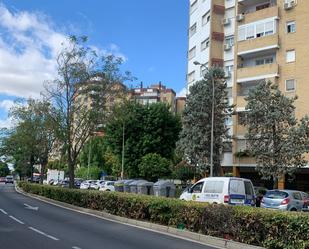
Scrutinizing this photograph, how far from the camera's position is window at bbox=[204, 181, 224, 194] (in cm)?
2247

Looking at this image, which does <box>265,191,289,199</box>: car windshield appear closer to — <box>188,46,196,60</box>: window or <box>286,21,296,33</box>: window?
<box>286,21,296,33</box>: window

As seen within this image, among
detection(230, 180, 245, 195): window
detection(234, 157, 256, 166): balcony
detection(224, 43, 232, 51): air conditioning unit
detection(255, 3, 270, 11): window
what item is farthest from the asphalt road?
detection(255, 3, 270, 11): window

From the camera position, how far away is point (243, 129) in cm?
4912

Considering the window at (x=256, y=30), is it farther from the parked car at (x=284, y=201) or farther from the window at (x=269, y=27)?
the parked car at (x=284, y=201)

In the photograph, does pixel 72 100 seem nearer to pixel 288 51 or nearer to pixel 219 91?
pixel 219 91

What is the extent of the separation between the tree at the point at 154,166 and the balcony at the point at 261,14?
52.8 ft

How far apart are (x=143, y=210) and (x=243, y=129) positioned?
31.0 m

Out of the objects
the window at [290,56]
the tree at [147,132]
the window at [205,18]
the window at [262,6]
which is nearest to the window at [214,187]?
the window at [290,56]

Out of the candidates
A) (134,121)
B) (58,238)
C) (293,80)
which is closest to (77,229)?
(58,238)

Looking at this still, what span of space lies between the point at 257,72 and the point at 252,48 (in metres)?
2.58

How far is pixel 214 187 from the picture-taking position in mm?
22750

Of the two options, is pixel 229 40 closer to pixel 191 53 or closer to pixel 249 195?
pixel 191 53

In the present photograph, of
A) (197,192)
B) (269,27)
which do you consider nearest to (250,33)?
(269,27)

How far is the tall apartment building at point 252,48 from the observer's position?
4619cm
